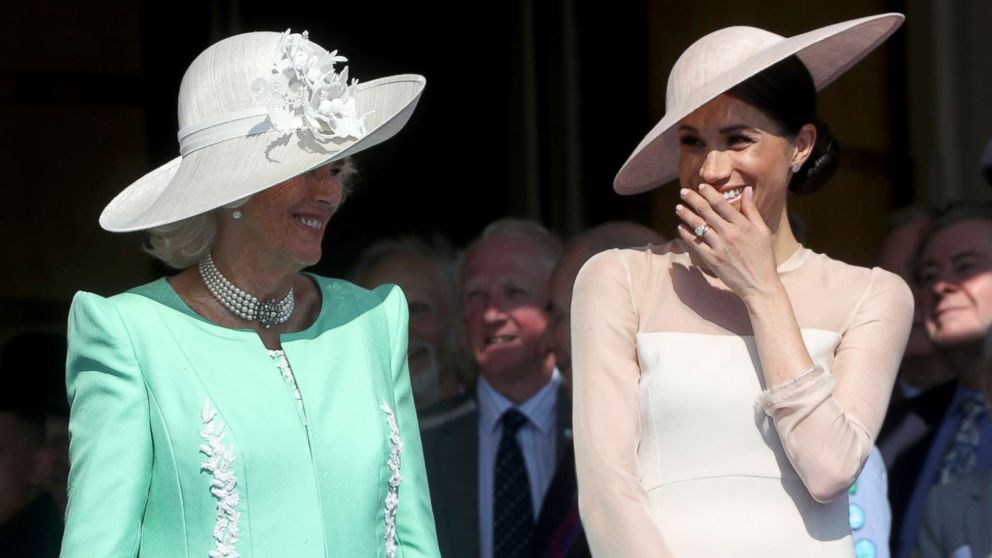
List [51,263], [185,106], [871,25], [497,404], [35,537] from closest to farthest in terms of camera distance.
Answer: [185,106] → [871,25] → [35,537] → [497,404] → [51,263]

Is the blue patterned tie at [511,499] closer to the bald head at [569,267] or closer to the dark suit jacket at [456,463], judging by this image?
the dark suit jacket at [456,463]

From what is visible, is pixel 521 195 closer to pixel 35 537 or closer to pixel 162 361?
pixel 35 537

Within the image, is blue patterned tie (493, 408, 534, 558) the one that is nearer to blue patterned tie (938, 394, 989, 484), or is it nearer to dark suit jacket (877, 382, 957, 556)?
dark suit jacket (877, 382, 957, 556)

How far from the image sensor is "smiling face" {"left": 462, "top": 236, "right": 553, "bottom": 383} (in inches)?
217

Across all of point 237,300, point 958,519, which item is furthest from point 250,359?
point 958,519

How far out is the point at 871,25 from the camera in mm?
3623

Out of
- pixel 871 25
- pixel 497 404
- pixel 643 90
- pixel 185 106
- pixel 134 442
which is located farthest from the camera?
pixel 643 90

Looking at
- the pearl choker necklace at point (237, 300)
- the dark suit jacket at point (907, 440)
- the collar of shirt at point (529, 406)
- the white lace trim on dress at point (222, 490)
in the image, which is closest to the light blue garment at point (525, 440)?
the collar of shirt at point (529, 406)

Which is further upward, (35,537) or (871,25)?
(871,25)

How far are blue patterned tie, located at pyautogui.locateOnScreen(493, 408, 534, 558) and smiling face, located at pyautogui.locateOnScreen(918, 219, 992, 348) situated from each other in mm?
1277

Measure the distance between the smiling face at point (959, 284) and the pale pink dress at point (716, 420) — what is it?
5.77 feet

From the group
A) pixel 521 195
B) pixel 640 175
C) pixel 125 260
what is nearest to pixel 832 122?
pixel 521 195

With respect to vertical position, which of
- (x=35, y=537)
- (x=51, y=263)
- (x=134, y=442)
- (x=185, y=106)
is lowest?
(x=35, y=537)

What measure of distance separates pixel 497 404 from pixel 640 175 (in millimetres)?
1726
